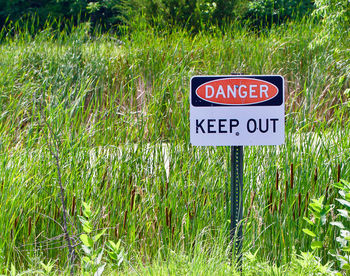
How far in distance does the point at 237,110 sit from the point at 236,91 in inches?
3.7

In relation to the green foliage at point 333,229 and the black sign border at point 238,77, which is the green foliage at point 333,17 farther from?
the black sign border at point 238,77

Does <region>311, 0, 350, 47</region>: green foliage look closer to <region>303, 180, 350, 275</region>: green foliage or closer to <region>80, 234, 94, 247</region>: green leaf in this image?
<region>303, 180, 350, 275</region>: green foliage

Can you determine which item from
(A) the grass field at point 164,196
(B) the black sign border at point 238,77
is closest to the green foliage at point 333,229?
(A) the grass field at point 164,196

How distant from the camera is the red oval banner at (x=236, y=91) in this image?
2.29 m

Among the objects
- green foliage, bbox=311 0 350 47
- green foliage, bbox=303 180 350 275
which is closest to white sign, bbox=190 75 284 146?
green foliage, bbox=303 180 350 275

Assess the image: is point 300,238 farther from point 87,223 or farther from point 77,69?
point 77,69

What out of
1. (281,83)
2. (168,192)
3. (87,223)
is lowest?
(168,192)

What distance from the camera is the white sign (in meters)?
2.29

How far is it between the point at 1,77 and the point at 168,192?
2.72 meters

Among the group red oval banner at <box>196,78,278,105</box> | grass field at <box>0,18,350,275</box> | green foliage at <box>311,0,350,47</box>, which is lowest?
grass field at <box>0,18,350,275</box>

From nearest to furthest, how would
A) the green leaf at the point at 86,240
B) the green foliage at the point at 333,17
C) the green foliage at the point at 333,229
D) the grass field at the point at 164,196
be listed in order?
the green leaf at the point at 86,240 → the green foliage at the point at 333,229 → the grass field at the point at 164,196 → the green foliage at the point at 333,17

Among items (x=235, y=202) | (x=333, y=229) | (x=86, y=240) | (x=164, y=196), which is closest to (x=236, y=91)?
(x=235, y=202)

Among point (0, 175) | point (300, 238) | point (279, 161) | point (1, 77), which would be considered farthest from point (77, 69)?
→ point (300, 238)

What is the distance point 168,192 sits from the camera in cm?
291
